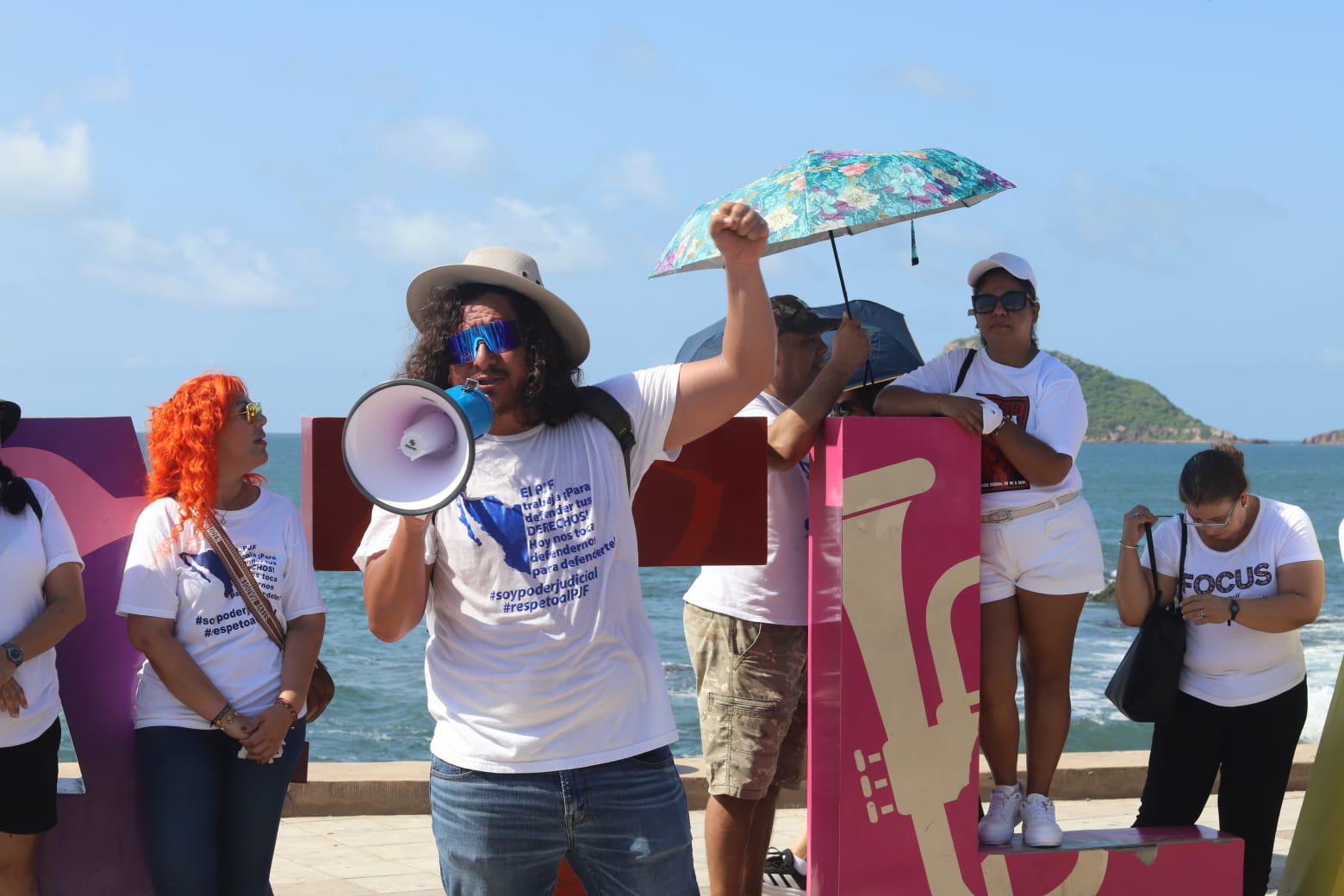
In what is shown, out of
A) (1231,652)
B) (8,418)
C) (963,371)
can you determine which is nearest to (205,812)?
(8,418)

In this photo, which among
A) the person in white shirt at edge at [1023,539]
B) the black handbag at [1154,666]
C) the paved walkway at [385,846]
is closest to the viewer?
the person in white shirt at edge at [1023,539]

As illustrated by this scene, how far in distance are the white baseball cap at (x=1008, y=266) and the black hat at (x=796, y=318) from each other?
2.13ft

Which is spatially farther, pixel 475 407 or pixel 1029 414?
pixel 1029 414

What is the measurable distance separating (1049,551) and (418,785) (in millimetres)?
3698

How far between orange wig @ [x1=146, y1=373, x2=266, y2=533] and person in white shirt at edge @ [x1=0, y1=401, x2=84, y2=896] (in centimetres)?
31

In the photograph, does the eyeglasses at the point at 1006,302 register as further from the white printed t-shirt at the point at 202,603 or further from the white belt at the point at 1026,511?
the white printed t-shirt at the point at 202,603

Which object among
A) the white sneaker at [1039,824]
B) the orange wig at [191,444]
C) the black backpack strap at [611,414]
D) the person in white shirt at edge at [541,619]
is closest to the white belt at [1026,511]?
the white sneaker at [1039,824]

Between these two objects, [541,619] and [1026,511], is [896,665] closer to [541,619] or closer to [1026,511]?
[1026,511]

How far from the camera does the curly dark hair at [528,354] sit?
3139mm

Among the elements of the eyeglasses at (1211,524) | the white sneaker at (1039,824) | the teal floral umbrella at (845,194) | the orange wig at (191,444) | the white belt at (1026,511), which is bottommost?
the white sneaker at (1039,824)

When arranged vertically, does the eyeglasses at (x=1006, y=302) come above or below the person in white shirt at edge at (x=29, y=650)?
above

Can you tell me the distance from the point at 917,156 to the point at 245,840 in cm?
292

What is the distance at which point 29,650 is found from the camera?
3811 mm

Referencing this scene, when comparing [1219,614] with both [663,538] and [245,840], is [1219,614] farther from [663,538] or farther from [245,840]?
[245,840]
